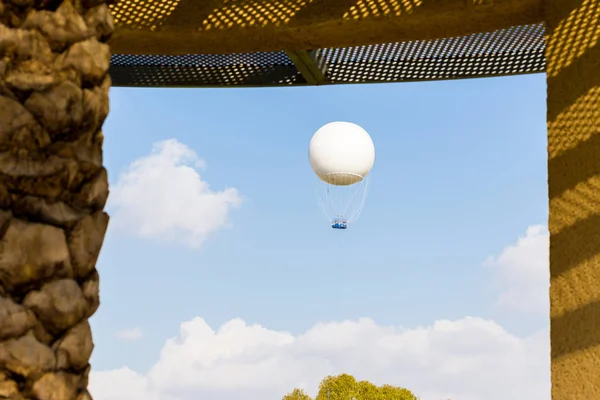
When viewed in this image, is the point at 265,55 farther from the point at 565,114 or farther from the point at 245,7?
the point at 565,114

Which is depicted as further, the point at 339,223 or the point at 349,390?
the point at 349,390

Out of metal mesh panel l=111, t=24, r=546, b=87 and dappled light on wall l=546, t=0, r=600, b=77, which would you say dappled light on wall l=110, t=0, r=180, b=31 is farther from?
dappled light on wall l=546, t=0, r=600, b=77

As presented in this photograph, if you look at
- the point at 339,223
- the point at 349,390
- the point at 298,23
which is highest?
the point at 339,223

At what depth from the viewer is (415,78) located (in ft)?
25.3

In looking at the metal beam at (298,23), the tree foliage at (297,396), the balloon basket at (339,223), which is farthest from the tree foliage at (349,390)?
the metal beam at (298,23)

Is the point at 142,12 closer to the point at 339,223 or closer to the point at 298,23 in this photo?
the point at 298,23

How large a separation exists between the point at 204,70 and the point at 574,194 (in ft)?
13.2

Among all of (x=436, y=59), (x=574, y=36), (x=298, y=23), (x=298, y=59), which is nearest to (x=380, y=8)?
(x=298, y=23)

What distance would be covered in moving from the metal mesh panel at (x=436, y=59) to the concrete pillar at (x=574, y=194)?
1.63m

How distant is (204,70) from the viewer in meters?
8.03

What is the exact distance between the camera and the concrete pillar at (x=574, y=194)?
4938mm

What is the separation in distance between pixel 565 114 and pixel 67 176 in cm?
355

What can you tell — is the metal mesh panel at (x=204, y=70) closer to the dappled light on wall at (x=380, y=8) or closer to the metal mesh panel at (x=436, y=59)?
the metal mesh panel at (x=436, y=59)

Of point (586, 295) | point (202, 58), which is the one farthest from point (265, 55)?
point (586, 295)
